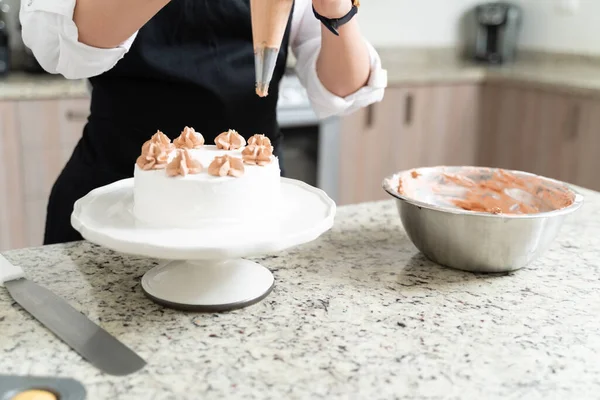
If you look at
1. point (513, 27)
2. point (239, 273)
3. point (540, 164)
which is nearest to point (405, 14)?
point (513, 27)

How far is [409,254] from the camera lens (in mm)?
982

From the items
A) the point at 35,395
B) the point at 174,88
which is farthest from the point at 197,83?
the point at 35,395

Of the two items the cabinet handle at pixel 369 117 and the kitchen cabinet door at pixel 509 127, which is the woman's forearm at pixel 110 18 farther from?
the kitchen cabinet door at pixel 509 127

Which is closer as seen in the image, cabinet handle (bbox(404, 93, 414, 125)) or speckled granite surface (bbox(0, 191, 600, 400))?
speckled granite surface (bbox(0, 191, 600, 400))

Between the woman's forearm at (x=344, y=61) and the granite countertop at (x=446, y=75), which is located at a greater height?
the woman's forearm at (x=344, y=61)

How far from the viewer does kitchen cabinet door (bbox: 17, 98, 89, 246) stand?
7.15 feet

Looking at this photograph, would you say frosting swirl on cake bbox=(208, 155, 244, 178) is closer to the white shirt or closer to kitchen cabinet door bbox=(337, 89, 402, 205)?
the white shirt

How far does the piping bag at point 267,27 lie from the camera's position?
28.2 inches

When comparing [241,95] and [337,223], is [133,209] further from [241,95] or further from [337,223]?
[241,95]

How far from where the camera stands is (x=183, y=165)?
0.78 meters

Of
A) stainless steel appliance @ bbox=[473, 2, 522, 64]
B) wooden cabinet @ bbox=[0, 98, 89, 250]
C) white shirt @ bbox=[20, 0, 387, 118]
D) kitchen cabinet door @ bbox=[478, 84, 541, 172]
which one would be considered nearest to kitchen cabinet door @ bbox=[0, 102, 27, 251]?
wooden cabinet @ bbox=[0, 98, 89, 250]

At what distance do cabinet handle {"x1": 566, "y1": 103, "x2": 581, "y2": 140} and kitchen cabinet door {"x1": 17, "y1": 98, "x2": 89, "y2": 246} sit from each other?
175 centimetres

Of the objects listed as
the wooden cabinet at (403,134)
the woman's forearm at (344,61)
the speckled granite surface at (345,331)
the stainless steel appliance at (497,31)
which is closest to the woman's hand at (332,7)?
the woman's forearm at (344,61)

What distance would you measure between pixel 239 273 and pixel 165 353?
174 mm
